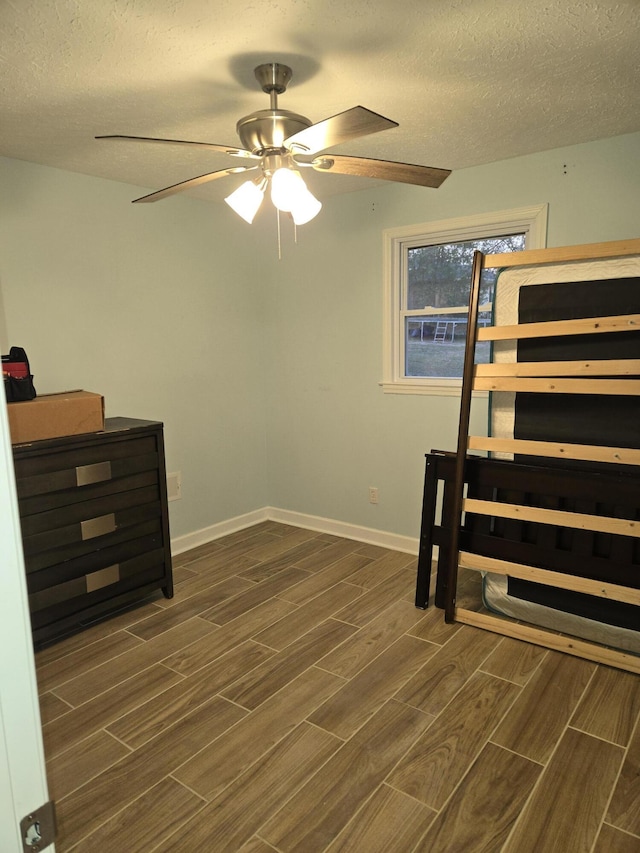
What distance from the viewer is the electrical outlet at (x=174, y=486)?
3645 mm

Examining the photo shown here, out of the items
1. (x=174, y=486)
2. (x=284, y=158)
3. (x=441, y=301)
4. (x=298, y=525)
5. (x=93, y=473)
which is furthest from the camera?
(x=298, y=525)

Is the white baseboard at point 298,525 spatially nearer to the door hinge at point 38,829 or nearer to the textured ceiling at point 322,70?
the textured ceiling at point 322,70

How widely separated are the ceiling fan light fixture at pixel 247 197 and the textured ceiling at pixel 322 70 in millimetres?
385

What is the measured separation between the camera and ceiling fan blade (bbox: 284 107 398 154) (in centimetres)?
150

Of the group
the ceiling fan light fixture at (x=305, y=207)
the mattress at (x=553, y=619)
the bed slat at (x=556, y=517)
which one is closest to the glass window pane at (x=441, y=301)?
the bed slat at (x=556, y=517)

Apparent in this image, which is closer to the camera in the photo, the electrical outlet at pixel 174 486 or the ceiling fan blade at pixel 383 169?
the ceiling fan blade at pixel 383 169

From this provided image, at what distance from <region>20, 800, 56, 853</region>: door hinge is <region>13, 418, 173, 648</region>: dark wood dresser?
6.12 ft

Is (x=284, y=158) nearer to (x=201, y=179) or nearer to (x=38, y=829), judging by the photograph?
(x=201, y=179)

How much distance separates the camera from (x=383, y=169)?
6.47 ft

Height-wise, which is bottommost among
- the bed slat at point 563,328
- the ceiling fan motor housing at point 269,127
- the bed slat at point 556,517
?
the bed slat at point 556,517

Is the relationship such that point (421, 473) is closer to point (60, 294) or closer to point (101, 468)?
point (101, 468)

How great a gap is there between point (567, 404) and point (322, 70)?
5.64 feet

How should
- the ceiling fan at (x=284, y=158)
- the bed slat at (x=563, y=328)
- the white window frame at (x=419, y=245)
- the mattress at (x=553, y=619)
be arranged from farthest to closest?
the white window frame at (x=419, y=245)
the mattress at (x=553, y=619)
the bed slat at (x=563, y=328)
the ceiling fan at (x=284, y=158)

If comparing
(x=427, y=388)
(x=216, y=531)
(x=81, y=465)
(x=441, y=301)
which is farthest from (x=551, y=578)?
(x=216, y=531)
